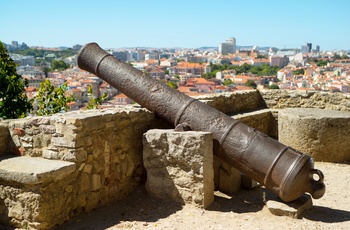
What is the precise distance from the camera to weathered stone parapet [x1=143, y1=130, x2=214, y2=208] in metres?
4.66

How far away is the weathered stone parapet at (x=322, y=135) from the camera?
7.23 m

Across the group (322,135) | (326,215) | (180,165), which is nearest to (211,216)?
(180,165)

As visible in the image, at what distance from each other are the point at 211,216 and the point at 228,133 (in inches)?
37.8

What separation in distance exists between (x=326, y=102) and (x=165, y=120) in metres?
4.71

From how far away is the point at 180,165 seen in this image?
4.79 metres

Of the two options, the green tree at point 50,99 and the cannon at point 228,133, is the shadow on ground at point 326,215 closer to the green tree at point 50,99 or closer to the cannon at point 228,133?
the cannon at point 228,133

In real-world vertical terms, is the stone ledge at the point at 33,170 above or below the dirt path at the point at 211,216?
above

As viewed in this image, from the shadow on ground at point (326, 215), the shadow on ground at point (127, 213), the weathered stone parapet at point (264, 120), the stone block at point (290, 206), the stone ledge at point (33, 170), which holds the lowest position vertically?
the shadow on ground at point (326, 215)

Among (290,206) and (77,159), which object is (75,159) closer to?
(77,159)

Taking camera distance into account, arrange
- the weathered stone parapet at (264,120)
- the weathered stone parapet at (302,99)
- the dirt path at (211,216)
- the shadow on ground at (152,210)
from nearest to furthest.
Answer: the dirt path at (211,216), the shadow on ground at (152,210), the weathered stone parapet at (264,120), the weathered stone parapet at (302,99)

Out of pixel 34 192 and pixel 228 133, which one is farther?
pixel 228 133

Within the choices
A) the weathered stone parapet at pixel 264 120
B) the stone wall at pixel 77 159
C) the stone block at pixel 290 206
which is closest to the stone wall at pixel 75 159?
the stone wall at pixel 77 159

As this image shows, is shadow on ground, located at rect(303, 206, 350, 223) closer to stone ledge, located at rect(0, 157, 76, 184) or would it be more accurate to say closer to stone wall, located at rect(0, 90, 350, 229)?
stone wall, located at rect(0, 90, 350, 229)

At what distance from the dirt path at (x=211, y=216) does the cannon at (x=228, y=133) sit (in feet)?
1.04
